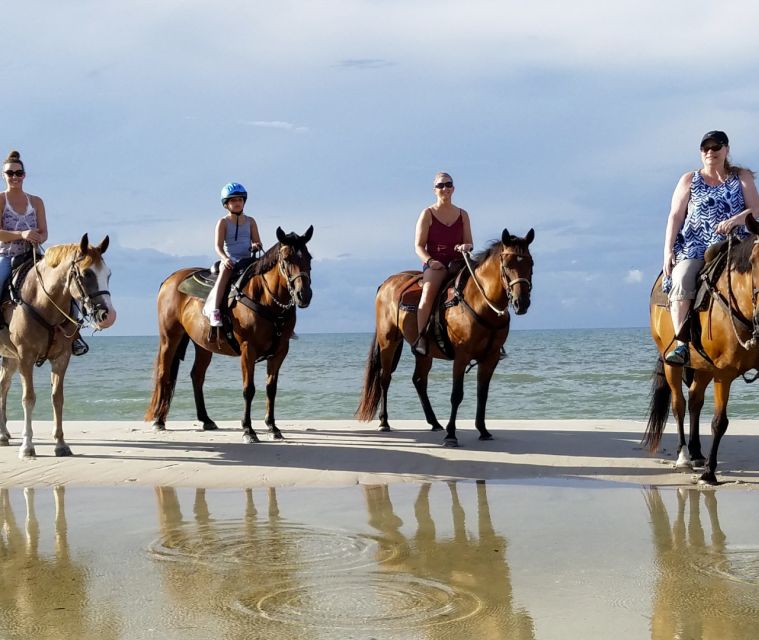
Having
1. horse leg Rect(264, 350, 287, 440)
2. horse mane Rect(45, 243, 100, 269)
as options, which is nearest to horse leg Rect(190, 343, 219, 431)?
horse leg Rect(264, 350, 287, 440)

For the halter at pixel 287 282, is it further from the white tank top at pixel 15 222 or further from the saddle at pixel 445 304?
the white tank top at pixel 15 222

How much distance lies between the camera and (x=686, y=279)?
740 cm

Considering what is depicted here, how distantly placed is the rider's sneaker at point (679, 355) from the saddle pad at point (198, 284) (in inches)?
202

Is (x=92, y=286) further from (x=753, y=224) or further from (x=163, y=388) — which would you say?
(x=753, y=224)

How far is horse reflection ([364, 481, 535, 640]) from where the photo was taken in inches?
152

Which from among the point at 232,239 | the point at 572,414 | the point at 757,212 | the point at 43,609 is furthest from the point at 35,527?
the point at 572,414

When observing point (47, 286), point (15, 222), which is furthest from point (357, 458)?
point (15, 222)

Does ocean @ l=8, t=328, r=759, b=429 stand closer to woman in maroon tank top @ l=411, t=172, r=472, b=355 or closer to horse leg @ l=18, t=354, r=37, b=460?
woman in maroon tank top @ l=411, t=172, r=472, b=355

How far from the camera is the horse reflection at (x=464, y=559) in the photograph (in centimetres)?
386

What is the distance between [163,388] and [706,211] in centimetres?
649

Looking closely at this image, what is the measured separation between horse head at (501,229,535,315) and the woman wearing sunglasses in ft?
14.1

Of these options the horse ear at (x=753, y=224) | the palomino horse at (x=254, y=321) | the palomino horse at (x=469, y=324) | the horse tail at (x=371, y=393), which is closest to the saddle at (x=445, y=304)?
the palomino horse at (x=469, y=324)

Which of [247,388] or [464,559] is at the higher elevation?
[247,388]

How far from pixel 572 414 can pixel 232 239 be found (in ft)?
30.0
